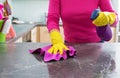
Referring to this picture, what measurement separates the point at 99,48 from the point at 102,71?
15.6 inches

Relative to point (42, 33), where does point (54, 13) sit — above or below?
above

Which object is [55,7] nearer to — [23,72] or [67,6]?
[67,6]

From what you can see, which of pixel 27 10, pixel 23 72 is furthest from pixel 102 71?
Result: pixel 27 10

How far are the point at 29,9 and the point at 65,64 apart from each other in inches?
116

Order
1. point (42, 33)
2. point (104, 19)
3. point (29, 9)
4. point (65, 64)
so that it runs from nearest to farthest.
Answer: point (65, 64) < point (104, 19) < point (42, 33) < point (29, 9)

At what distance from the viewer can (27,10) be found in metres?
3.85

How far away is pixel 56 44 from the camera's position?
47.2 inches

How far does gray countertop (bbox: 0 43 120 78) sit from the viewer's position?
2.87ft

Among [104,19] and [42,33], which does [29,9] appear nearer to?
[42,33]

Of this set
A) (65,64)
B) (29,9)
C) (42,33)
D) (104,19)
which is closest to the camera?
(65,64)

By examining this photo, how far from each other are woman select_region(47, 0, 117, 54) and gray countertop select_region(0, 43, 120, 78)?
0.51ft

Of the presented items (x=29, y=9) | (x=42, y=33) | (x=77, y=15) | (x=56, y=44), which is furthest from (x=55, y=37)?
(x=29, y=9)

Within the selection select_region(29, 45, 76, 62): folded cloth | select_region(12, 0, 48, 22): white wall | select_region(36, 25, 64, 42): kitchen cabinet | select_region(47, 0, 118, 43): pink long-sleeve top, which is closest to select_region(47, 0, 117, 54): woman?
select_region(47, 0, 118, 43): pink long-sleeve top

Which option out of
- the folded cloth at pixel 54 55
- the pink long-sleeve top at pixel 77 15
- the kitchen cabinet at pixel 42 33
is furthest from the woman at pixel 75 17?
the kitchen cabinet at pixel 42 33
